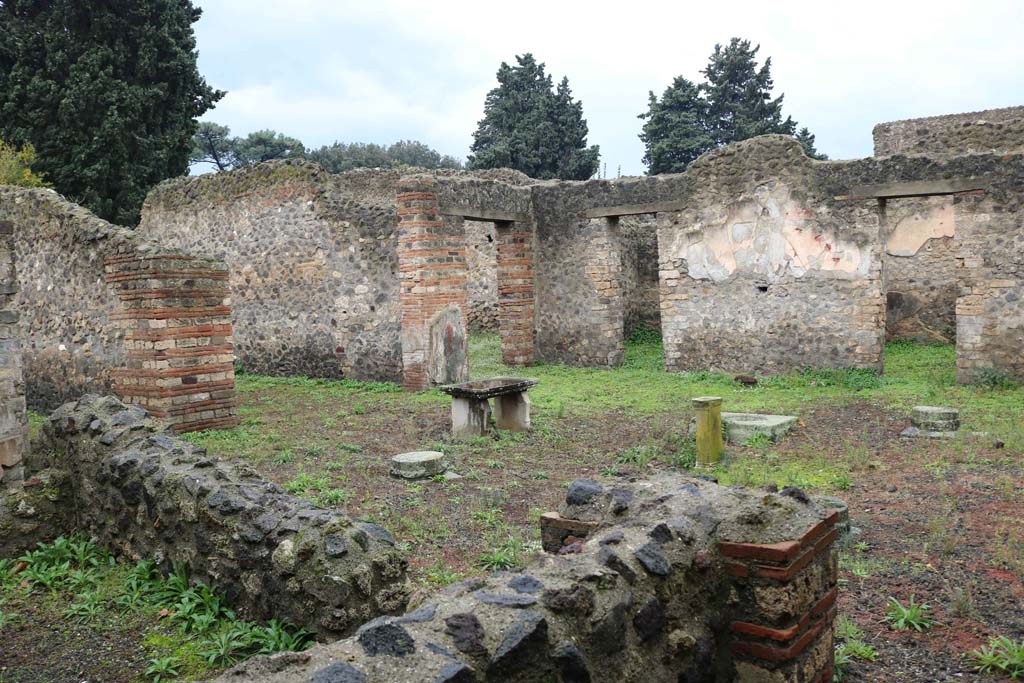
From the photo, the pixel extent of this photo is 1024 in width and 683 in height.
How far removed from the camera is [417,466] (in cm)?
645

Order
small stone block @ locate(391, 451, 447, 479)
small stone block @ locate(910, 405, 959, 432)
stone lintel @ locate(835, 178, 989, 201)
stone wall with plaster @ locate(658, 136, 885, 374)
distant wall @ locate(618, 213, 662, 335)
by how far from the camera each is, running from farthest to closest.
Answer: distant wall @ locate(618, 213, 662, 335) < stone wall with plaster @ locate(658, 136, 885, 374) < stone lintel @ locate(835, 178, 989, 201) < small stone block @ locate(910, 405, 959, 432) < small stone block @ locate(391, 451, 447, 479)

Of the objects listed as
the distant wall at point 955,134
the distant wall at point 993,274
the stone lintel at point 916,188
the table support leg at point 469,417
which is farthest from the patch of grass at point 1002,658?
the distant wall at point 955,134

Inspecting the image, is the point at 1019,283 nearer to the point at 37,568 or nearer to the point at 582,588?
the point at 582,588

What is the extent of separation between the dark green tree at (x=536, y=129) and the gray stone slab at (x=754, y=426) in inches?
879

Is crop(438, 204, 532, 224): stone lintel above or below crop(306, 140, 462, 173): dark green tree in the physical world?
below

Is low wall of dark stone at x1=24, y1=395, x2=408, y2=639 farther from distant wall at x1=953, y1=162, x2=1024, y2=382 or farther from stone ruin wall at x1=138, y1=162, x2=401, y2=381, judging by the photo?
distant wall at x1=953, y1=162, x2=1024, y2=382

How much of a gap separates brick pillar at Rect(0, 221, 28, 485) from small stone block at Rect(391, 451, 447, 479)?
264 cm

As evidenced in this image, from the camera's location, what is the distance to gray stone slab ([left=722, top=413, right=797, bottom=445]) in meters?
7.57

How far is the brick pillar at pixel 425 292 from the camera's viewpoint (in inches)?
434

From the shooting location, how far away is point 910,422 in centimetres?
799

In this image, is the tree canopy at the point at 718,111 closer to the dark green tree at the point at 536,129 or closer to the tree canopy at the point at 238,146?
the dark green tree at the point at 536,129

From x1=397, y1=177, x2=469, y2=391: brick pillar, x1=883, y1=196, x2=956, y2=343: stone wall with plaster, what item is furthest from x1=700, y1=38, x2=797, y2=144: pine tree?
x1=397, y1=177, x2=469, y2=391: brick pillar

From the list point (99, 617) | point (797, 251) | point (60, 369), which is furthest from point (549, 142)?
point (99, 617)

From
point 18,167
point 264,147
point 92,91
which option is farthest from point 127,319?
point 264,147
